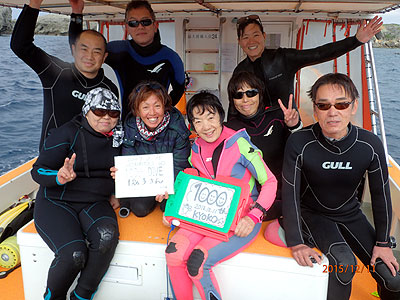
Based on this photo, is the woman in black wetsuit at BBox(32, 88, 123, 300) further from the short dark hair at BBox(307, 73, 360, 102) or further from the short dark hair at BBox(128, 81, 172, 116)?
the short dark hair at BBox(307, 73, 360, 102)

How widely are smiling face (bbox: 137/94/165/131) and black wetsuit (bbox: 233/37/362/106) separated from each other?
1035 millimetres

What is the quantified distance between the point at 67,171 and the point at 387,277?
6.44 ft

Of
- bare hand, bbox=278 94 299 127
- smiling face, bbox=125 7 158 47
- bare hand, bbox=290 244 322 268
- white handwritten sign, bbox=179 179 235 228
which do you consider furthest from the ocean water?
bare hand, bbox=290 244 322 268

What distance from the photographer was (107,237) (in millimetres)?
2039

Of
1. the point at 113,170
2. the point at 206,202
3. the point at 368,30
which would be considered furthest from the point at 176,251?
the point at 368,30

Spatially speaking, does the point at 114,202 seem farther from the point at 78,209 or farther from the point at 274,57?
the point at 274,57

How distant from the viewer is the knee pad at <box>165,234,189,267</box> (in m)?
1.96

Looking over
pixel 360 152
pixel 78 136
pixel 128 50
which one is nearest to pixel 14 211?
pixel 78 136

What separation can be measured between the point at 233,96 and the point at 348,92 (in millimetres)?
757

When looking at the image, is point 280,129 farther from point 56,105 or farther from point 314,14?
point 314,14

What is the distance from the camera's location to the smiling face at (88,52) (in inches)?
99.1

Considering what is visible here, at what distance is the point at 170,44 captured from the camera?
5.84m

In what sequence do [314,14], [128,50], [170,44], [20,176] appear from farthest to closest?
[170,44] < [314,14] < [20,176] < [128,50]

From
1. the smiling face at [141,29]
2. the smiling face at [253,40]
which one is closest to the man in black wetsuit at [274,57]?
the smiling face at [253,40]
